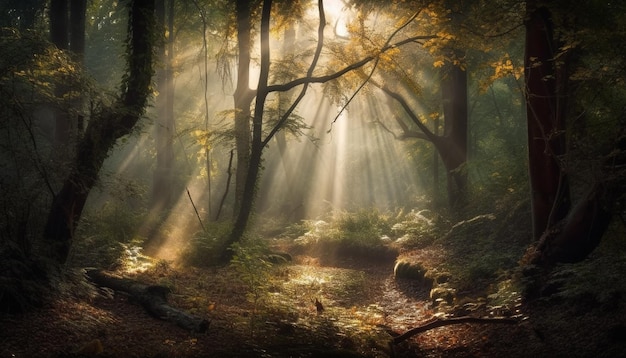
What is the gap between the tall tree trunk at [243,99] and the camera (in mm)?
13250

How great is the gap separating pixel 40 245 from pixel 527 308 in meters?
7.71

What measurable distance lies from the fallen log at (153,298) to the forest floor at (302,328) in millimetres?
114

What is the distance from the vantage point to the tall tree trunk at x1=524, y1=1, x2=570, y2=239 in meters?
7.52

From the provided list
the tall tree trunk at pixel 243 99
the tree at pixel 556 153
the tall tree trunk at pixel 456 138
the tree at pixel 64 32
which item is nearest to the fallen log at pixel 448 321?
the tree at pixel 556 153

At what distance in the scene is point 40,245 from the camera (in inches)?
275

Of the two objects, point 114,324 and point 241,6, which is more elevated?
point 241,6

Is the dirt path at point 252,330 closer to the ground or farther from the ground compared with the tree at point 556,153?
closer to the ground

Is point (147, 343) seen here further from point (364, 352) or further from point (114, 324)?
point (364, 352)

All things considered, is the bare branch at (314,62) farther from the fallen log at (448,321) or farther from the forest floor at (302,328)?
the fallen log at (448,321)

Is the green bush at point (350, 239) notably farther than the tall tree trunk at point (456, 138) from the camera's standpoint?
No

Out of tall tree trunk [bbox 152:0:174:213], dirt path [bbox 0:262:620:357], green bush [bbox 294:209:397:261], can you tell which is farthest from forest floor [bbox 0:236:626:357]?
tall tree trunk [bbox 152:0:174:213]

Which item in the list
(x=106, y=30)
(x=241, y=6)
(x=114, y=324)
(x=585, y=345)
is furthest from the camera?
(x=106, y=30)

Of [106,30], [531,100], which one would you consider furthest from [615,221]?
[106,30]

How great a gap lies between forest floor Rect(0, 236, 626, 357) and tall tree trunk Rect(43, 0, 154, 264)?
1.51 metres
